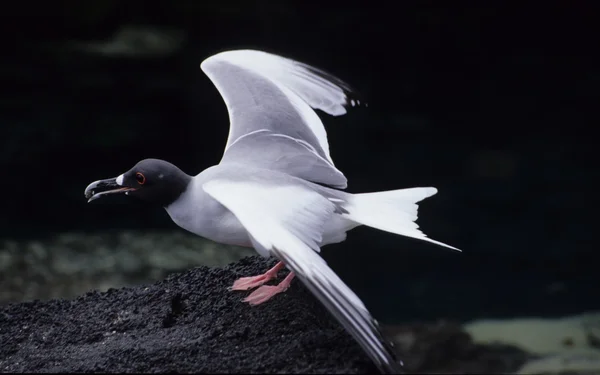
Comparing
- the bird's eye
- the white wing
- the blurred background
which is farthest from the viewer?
the blurred background

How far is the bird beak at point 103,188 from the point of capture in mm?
2562

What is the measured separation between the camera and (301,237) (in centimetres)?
204

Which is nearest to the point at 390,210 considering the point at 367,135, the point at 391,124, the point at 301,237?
the point at 301,237

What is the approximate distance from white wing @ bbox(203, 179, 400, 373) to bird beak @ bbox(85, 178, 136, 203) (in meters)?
0.42

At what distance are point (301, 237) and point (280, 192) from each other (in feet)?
0.77

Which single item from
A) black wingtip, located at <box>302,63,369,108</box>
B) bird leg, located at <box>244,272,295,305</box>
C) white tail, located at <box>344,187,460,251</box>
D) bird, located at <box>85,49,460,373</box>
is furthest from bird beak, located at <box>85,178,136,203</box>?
black wingtip, located at <box>302,63,369,108</box>

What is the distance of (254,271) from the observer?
8.97ft

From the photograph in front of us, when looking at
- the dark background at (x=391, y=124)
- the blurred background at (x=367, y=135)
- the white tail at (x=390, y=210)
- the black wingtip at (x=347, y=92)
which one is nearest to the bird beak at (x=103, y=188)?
the white tail at (x=390, y=210)

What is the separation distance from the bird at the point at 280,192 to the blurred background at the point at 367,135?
258cm

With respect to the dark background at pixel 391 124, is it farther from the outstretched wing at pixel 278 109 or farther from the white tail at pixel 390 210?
the white tail at pixel 390 210

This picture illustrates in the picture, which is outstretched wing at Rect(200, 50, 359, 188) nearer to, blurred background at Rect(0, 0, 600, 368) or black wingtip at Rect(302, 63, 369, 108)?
black wingtip at Rect(302, 63, 369, 108)

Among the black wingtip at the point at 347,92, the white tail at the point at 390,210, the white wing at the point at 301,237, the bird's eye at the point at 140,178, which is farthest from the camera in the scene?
the black wingtip at the point at 347,92

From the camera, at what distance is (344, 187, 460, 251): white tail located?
2324mm

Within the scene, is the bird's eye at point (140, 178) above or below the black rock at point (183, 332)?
above
